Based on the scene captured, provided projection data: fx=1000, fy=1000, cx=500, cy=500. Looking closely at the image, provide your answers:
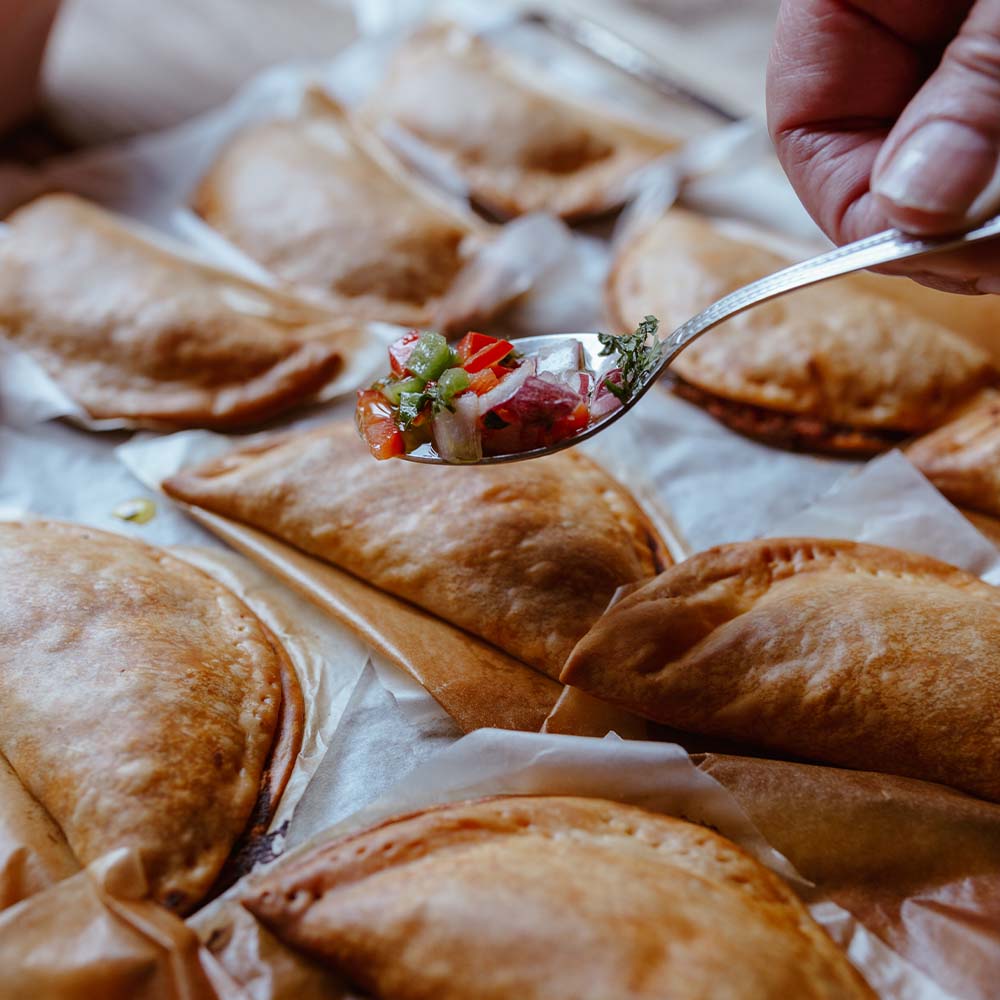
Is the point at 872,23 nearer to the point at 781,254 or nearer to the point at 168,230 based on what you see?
the point at 781,254

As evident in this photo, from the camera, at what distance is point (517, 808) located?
1443 mm

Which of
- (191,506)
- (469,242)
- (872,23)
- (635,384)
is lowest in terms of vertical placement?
(191,506)

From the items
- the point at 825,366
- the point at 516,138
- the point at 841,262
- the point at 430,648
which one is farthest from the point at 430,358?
the point at 516,138

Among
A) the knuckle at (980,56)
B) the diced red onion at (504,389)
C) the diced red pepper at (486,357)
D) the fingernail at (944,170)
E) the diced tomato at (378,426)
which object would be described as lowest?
the diced tomato at (378,426)

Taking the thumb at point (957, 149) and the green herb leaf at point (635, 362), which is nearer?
the thumb at point (957, 149)

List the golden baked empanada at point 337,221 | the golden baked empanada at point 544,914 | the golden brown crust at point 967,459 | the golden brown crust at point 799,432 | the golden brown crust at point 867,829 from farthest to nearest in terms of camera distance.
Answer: the golden baked empanada at point 337,221
the golden brown crust at point 799,432
the golden brown crust at point 967,459
the golden brown crust at point 867,829
the golden baked empanada at point 544,914

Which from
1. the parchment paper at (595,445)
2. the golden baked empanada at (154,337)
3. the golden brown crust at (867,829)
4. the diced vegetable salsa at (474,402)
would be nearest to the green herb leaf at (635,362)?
the diced vegetable salsa at (474,402)

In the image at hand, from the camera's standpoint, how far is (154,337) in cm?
240

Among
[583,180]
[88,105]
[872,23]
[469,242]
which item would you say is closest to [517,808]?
[872,23]

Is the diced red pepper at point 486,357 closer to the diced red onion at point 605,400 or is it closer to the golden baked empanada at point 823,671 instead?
the diced red onion at point 605,400

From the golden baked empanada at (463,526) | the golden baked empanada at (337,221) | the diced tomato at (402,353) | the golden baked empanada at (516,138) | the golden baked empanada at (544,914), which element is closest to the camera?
the golden baked empanada at (544,914)

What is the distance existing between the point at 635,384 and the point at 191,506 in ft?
3.24

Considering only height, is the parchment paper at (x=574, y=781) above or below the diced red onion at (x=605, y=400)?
below

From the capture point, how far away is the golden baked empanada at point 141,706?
148 cm
